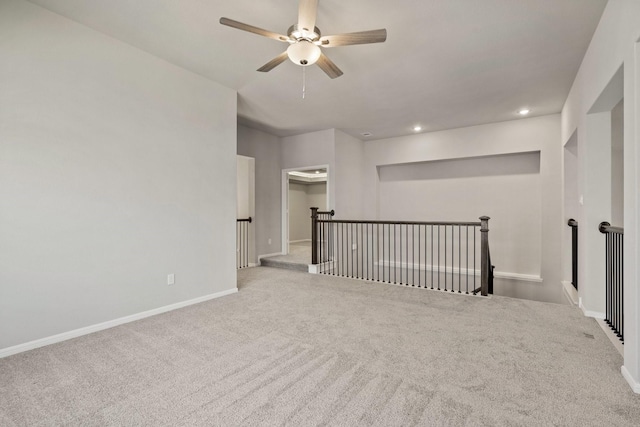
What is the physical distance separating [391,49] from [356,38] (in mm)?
1024

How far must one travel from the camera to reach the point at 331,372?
2.15m

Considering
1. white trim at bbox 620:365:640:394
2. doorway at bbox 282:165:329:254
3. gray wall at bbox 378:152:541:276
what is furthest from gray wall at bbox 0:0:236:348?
doorway at bbox 282:165:329:254

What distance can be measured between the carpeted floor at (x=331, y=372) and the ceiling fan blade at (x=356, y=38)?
248 cm

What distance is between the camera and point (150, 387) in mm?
2010

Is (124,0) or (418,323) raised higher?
(124,0)

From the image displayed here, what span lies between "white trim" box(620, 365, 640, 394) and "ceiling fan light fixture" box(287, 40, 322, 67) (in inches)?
125

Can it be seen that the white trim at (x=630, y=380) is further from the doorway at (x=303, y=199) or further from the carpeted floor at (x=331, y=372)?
the doorway at (x=303, y=199)

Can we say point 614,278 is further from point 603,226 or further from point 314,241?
point 314,241

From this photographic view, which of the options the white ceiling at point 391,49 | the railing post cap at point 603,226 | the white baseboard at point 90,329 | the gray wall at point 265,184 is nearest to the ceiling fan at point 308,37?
the white ceiling at point 391,49

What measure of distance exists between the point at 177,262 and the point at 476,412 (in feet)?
10.9

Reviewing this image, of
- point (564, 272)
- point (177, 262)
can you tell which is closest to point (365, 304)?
point (177, 262)

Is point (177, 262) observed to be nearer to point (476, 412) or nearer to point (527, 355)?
point (476, 412)

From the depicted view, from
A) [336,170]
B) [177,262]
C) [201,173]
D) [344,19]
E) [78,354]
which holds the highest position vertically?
[344,19]

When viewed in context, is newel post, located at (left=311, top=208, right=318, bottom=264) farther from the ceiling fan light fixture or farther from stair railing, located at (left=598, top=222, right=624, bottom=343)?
stair railing, located at (left=598, top=222, right=624, bottom=343)
